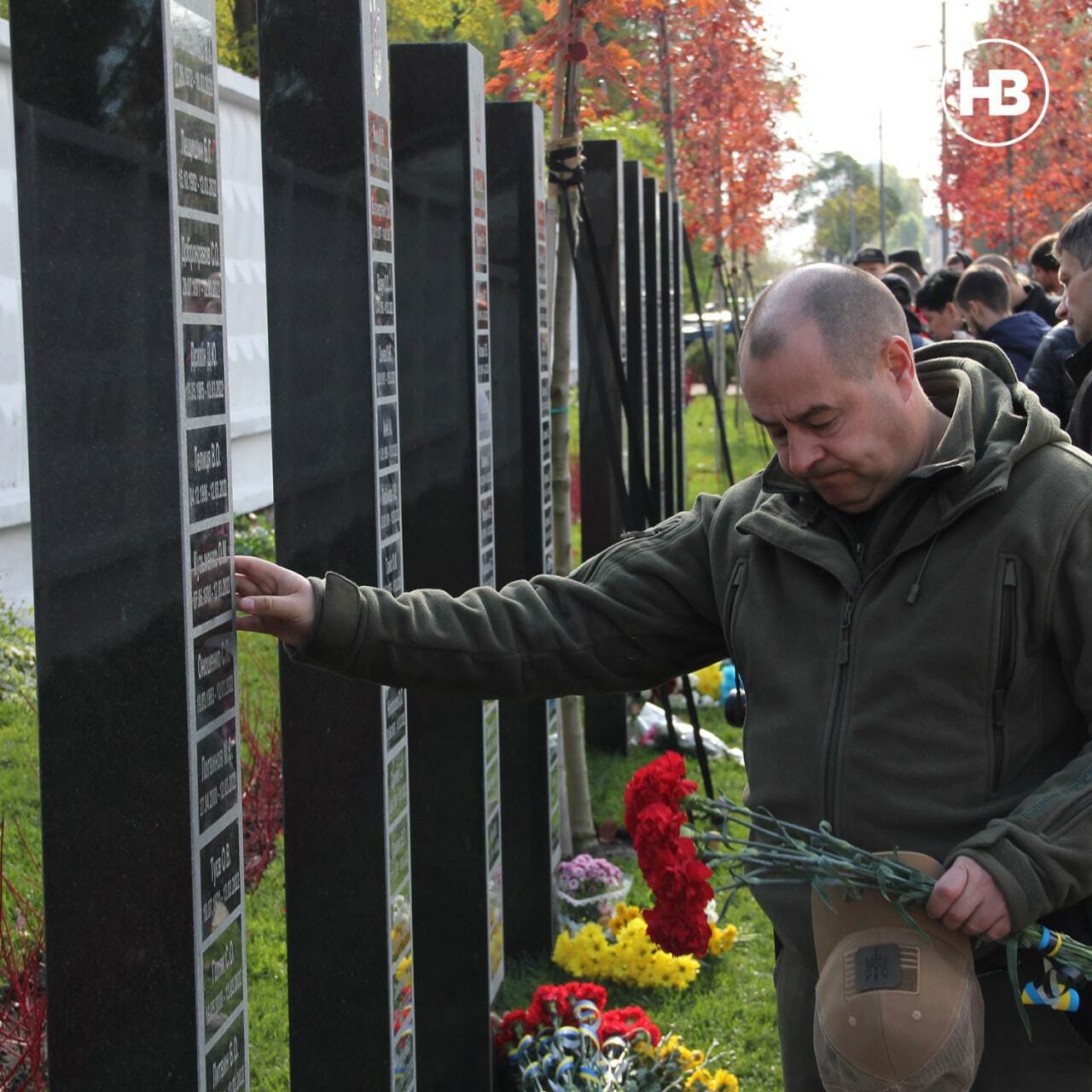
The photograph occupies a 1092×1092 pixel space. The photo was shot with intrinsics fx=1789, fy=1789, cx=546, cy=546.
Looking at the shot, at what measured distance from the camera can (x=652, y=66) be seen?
16766 millimetres

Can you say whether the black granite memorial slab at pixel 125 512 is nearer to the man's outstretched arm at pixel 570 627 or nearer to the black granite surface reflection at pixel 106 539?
the black granite surface reflection at pixel 106 539

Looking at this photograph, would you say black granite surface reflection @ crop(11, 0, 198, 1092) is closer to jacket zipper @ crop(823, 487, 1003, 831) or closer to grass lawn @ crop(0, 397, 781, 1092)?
jacket zipper @ crop(823, 487, 1003, 831)

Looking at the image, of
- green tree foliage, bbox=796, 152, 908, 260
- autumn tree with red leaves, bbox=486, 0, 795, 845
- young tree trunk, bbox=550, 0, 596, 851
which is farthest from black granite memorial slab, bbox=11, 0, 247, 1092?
green tree foliage, bbox=796, 152, 908, 260

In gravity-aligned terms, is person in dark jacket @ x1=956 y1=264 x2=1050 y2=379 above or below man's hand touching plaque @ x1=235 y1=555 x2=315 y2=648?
above

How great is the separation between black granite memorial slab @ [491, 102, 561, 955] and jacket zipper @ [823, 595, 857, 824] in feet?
8.87

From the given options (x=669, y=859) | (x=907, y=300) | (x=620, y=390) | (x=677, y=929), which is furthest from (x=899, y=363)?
(x=907, y=300)

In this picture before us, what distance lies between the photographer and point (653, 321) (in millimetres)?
10414

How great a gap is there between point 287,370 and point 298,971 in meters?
1.24

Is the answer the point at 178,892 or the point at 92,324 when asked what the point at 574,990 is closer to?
the point at 178,892

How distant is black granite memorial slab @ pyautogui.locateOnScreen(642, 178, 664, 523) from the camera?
10086 millimetres

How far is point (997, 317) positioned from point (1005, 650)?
5.36 m

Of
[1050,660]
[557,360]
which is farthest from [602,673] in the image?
[557,360]

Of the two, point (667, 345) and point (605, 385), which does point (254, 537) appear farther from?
point (605, 385)

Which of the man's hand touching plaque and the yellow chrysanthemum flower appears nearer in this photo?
the man's hand touching plaque
